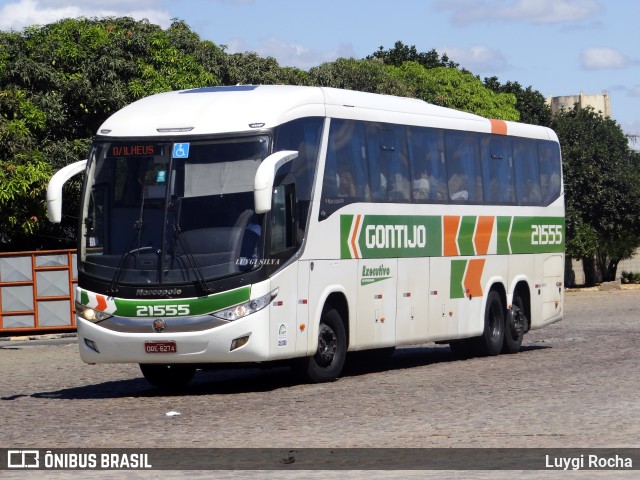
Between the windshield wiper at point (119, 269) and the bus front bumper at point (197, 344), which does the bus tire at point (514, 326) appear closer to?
the bus front bumper at point (197, 344)

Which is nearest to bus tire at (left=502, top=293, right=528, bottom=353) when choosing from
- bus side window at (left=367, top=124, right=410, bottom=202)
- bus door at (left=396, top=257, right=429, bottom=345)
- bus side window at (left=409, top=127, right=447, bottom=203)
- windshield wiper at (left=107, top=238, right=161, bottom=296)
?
bus door at (left=396, top=257, right=429, bottom=345)

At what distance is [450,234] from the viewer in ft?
68.7

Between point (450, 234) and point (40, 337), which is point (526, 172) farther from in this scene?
point (40, 337)

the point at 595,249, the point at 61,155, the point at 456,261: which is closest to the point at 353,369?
the point at 456,261

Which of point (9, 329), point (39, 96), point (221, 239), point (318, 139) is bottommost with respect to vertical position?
point (9, 329)

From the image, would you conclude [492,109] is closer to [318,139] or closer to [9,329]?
[9,329]

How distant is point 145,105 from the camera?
56.2 ft

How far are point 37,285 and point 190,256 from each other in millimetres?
16146

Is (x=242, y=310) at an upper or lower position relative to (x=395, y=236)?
lower

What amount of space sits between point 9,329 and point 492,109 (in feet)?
128

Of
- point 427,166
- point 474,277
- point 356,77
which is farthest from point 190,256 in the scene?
point 356,77

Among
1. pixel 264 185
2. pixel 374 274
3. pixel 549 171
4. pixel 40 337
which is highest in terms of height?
pixel 549 171

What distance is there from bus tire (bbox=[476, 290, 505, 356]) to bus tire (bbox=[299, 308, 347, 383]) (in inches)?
197

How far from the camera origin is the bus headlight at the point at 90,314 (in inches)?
635
